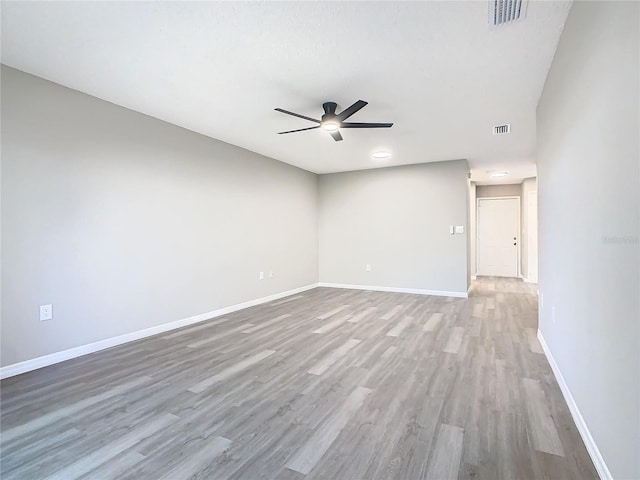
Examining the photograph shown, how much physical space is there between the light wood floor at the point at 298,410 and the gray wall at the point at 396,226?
242cm

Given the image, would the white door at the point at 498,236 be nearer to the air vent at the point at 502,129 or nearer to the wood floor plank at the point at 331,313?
the air vent at the point at 502,129

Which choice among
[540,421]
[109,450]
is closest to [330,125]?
[540,421]

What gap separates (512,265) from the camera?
8320 millimetres

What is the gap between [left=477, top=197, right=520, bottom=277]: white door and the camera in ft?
27.3

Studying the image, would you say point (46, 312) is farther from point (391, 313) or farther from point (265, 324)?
point (391, 313)

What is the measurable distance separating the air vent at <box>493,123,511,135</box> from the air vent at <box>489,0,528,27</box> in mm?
2219

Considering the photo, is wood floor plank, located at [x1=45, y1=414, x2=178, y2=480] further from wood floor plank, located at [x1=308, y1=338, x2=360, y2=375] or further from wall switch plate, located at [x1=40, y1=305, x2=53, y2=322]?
wall switch plate, located at [x1=40, y1=305, x2=53, y2=322]

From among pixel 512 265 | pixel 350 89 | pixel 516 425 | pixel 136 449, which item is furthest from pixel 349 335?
pixel 512 265

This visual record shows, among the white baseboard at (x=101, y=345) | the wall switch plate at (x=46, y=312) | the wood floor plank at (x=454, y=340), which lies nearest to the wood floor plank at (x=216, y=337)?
the white baseboard at (x=101, y=345)

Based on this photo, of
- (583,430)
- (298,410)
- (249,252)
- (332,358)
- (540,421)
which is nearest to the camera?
(583,430)

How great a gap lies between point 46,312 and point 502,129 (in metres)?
5.38

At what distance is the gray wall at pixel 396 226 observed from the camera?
5914mm

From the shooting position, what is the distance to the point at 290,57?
2459mm

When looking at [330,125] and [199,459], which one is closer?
[199,459]
